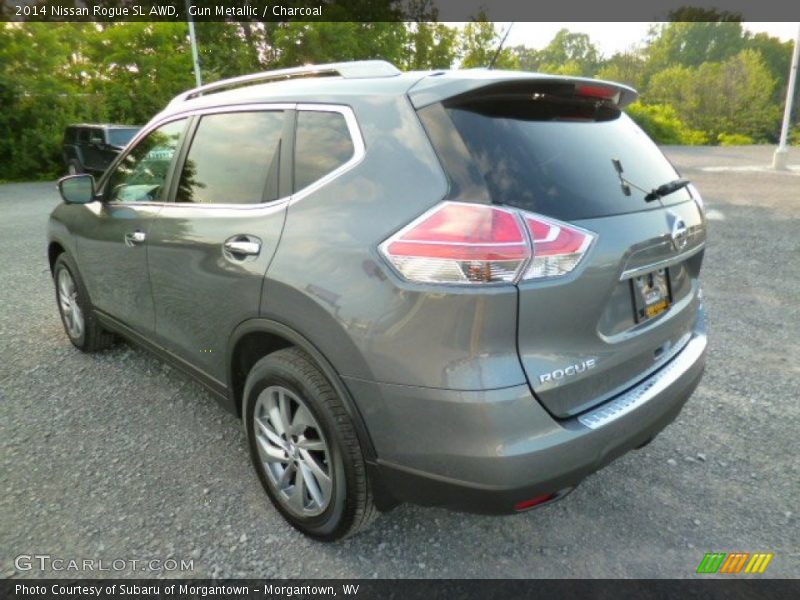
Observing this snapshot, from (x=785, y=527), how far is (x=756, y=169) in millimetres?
16546

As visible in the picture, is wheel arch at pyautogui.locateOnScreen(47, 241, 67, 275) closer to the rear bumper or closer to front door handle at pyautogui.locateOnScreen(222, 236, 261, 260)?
front door handle at pyautogui.locateOnScreen(222, 236, 261, 260)

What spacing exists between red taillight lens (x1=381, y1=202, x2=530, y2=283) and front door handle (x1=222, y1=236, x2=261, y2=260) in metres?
0.72

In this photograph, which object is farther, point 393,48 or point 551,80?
point 393,48

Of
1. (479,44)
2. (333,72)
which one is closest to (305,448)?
(333,72)

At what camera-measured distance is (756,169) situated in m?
15.6

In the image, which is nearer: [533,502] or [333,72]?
[533,502]

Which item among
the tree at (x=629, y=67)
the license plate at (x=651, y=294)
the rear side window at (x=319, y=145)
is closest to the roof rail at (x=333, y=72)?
the rear side window at (x=319, y=145)

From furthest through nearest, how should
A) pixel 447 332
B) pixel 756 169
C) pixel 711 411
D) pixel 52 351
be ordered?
1. pixel 756 169
2. pixel 52 351
3. pixel 711 411
4. pixel 447 332

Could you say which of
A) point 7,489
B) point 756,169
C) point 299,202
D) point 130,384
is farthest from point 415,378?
point 756,169

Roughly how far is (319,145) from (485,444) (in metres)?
1.28

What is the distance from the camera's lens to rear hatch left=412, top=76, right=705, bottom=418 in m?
1.71

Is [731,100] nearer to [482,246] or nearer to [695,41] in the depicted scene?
[695,41]

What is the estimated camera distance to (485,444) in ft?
5.47
